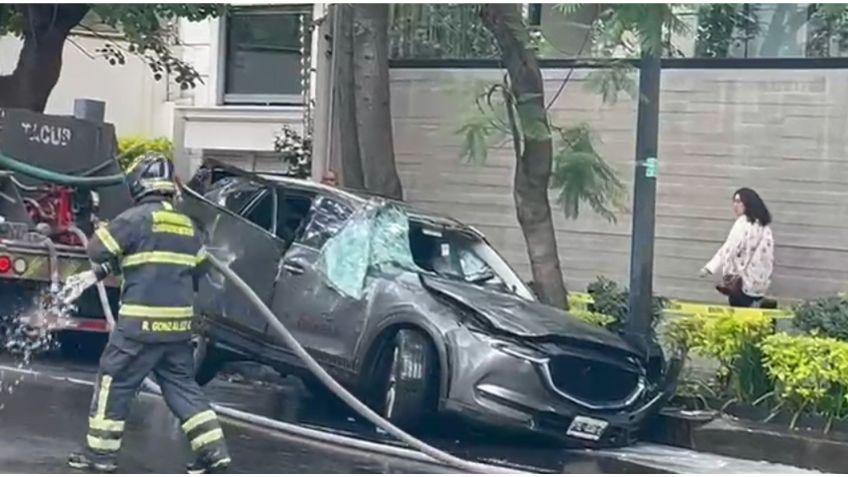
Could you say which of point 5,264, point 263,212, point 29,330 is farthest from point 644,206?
point 29,330

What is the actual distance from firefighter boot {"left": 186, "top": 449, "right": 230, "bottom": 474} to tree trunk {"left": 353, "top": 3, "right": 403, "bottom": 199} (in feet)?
20.6

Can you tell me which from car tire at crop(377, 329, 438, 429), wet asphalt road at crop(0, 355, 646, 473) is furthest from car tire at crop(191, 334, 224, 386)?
→ car tire at crop(377, 329, 438, 429)

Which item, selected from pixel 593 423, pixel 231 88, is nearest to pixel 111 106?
pixel 231 88

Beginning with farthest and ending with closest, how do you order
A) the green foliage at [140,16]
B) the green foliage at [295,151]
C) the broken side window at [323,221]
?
the green foliage at [295,151]
the green foliage at [140,16]
the broken side window at [323,221]

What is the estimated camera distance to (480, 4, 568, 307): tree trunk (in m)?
11.8

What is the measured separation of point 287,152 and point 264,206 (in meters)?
8.16

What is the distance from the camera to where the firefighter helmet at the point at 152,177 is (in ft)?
28.0

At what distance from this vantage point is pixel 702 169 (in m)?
15.3

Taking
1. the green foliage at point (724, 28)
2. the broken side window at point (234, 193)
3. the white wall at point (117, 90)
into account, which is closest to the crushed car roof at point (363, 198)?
the broken side window at point (234, 193)

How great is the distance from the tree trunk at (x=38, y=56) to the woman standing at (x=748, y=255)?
7.89m

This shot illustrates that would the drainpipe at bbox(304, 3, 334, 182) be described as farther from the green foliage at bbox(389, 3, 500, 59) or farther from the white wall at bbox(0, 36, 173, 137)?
the white wall at bbox(0, 36, 173, 137)

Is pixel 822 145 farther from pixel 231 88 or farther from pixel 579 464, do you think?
pixel 231 88

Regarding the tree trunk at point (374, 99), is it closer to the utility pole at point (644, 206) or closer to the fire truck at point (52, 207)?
→ the fire truck at point (52, 207)

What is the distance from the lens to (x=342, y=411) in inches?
439
